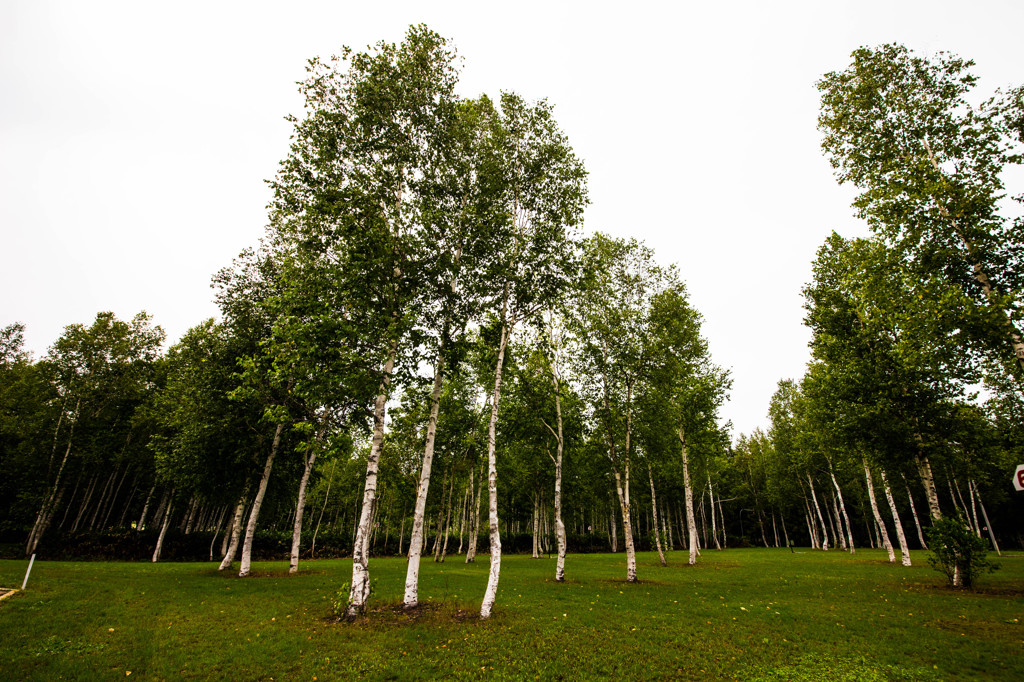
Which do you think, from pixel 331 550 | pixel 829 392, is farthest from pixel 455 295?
pixel 331 550

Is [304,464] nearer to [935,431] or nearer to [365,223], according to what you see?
[365,223]

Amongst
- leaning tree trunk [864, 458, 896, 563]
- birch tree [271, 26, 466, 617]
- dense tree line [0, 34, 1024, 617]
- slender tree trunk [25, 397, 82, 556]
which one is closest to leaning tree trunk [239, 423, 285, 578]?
dense tree line [0, 34, 1024, 617]

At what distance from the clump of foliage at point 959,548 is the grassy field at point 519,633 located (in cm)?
85

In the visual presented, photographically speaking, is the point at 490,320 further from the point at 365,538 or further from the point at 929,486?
the point at 929,486

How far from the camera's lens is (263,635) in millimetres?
10469

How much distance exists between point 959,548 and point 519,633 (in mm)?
18004

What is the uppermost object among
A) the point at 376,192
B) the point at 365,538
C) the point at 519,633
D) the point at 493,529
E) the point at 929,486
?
the point at 376,192

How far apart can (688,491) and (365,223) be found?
27.6 m

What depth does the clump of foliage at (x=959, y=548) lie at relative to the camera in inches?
611

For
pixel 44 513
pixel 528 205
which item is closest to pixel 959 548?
pixel 528 205

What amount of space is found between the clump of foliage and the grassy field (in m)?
0.85

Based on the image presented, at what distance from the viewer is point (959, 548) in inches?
621

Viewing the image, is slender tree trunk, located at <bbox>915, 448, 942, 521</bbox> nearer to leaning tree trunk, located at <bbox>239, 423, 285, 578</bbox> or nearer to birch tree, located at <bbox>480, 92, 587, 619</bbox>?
birch tree, located at <bbox>480, 92, 587, 619</bbox>

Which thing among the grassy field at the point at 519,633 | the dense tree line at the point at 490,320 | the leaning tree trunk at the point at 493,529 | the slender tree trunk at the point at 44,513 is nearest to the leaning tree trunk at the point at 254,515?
the dense tree line at the point at 490,320
